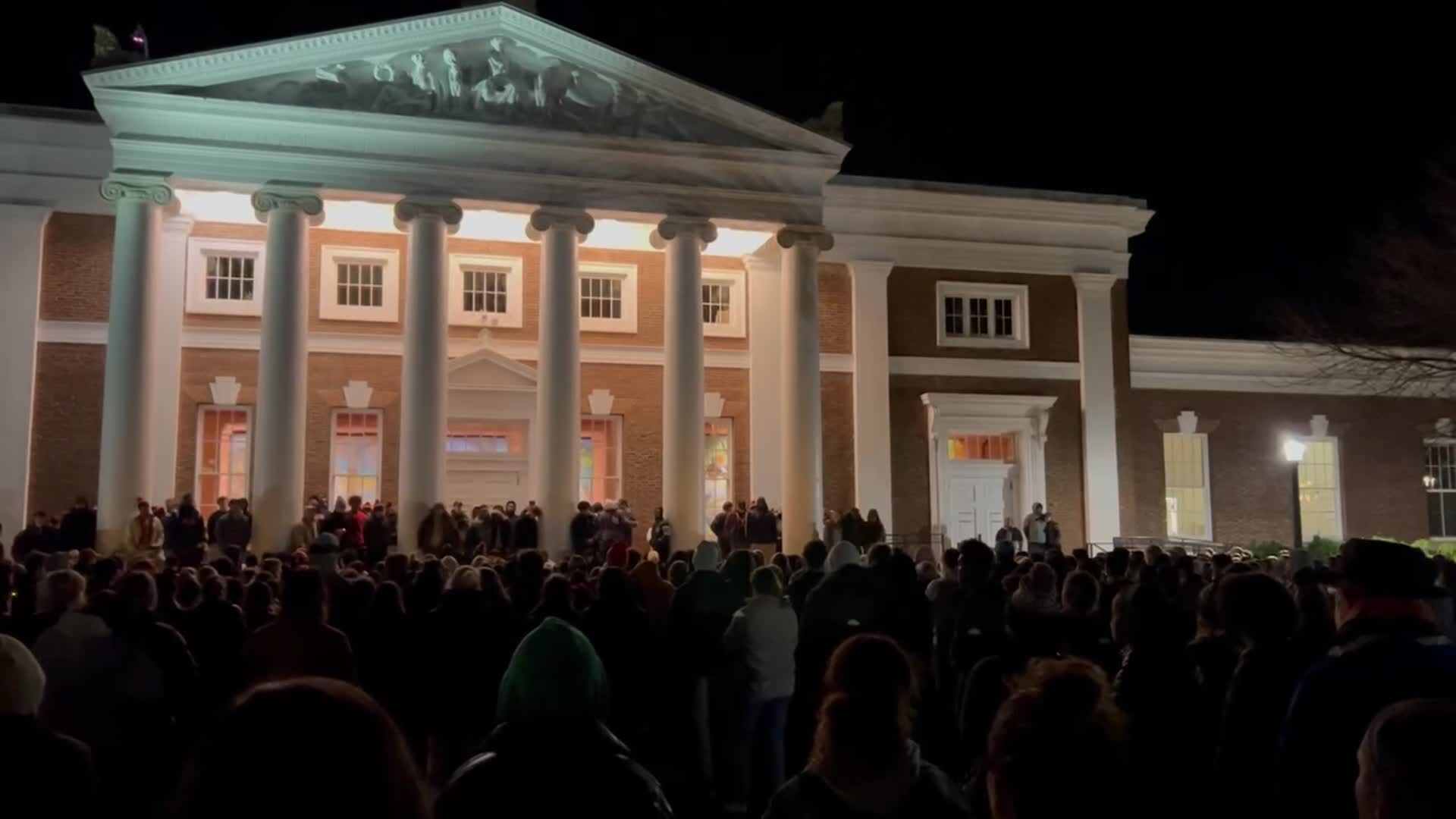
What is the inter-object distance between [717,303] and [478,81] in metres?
7.98

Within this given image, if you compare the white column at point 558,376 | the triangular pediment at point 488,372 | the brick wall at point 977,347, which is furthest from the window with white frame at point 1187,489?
the triangular pediment at point 488,372

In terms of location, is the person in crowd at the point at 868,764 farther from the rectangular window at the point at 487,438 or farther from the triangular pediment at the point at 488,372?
the rectangular window at the point at 487,438

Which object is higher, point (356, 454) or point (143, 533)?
point (356, 454)

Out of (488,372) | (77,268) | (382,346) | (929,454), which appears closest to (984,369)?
(929,454)

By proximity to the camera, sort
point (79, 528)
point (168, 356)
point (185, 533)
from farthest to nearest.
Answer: point (168, 356) < point (79, 528) < point (185, 533)

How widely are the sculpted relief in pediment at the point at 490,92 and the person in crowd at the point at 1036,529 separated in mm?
10164

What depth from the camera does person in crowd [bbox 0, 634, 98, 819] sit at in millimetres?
3422

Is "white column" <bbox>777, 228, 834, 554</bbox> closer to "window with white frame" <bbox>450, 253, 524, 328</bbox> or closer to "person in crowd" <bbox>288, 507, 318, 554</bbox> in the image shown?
"window with white frame" <bbox>450, 253, 524, 328</bbox>

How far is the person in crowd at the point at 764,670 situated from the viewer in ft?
25.9

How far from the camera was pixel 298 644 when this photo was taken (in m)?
5.82

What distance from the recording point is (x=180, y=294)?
23.2 metres

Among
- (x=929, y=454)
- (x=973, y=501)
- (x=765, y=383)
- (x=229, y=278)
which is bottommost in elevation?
(x=973, y=501)

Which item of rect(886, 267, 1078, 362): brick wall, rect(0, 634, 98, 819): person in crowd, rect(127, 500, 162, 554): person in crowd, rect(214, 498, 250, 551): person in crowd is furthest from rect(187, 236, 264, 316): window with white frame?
rect(0, 634, 98, 819): person in crowd

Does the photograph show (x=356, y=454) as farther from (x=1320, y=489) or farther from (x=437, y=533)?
(x=1320, y=489)
